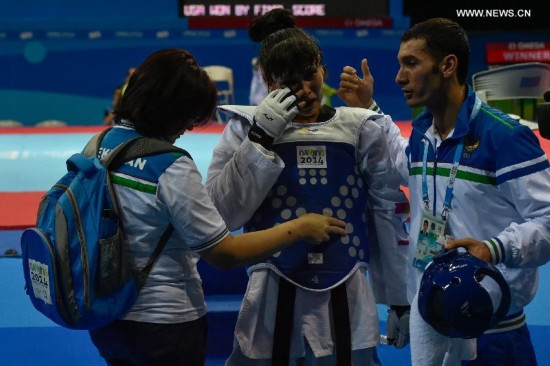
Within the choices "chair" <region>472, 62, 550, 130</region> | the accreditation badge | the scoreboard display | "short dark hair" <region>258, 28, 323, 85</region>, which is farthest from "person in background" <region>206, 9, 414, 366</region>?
"chair" <region>472, 62, 550, 130</region>

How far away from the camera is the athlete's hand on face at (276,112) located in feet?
8.46

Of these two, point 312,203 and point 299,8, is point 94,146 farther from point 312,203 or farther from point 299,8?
point 299,8

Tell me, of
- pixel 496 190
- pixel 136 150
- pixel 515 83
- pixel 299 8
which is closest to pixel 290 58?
pixel 136 150

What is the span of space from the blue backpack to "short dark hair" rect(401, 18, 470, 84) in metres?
0.92

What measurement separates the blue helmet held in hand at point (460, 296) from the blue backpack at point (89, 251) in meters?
0.81

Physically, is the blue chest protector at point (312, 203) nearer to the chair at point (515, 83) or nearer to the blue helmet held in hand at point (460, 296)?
the blue helmet held in hand at point (460, 296)

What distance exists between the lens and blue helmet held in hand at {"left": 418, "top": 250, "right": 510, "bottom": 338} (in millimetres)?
2406

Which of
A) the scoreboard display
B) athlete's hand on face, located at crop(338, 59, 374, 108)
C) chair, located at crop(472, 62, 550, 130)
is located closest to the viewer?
athlete's hand on face, located at crop(338, 59, 374, 108)

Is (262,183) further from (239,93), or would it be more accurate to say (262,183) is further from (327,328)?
(239,93)

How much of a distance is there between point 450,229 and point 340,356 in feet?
Result: 1.71

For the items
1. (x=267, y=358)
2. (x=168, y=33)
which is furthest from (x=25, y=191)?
(x=168, y=33)

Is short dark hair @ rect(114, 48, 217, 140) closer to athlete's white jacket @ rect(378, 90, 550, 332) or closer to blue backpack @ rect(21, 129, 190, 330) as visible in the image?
blue backpack @ rect(21, 129, 190, 330)

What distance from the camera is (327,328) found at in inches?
108

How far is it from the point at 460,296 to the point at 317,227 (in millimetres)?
456
